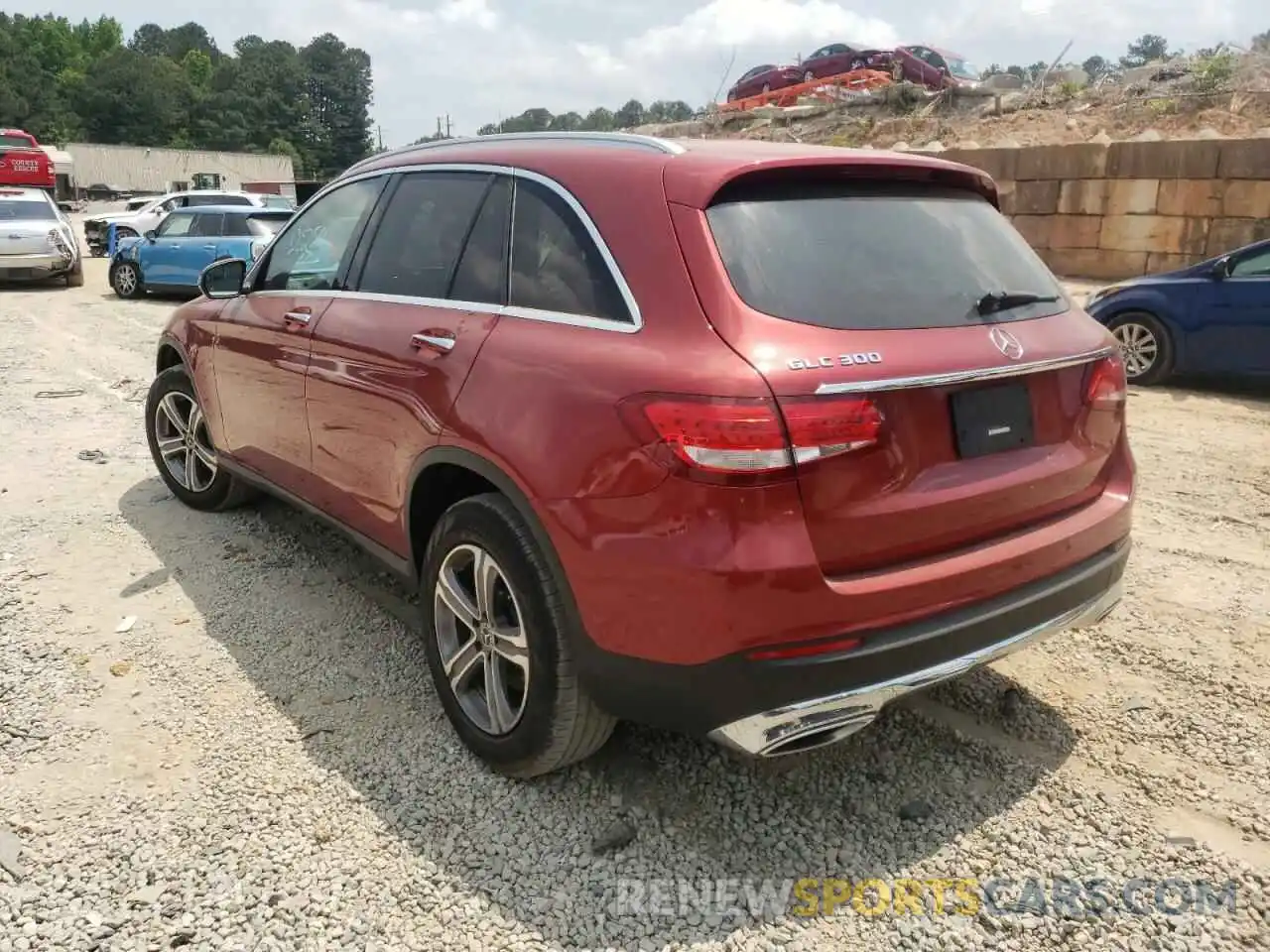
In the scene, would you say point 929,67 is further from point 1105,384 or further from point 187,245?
point 1105,384

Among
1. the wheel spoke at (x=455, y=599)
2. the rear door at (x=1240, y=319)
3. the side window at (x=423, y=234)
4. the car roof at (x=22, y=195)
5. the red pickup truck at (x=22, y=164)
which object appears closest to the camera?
the wheel spoke at (x=455, y=599)

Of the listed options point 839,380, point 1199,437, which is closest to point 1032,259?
point 839,380

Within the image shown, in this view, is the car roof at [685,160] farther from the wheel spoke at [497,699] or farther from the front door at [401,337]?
the wheel spoke at [497,699]

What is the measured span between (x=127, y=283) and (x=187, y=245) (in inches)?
55.9

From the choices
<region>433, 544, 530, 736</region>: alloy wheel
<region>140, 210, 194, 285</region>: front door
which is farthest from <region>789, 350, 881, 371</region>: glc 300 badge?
<region>140, 210, 194, 285</region>: front door

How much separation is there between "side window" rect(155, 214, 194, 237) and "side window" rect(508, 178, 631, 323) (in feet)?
49.2

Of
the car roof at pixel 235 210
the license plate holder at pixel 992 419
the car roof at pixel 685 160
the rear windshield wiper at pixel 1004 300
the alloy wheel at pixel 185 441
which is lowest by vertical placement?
the alloy wheel at pixel 185 441

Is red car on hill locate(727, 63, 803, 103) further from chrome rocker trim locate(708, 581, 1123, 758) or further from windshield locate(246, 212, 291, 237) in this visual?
chrome rocker trim locate(708, 581, 1123, 758)

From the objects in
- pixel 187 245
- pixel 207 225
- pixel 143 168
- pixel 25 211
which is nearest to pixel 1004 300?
pixel 207 225

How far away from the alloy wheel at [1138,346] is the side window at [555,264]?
6922mm

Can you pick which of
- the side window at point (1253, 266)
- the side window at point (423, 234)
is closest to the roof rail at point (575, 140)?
the side window at point (423, 234)

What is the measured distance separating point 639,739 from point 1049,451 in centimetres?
151

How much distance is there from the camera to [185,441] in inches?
209

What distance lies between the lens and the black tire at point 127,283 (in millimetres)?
16281
